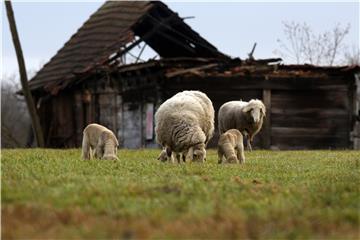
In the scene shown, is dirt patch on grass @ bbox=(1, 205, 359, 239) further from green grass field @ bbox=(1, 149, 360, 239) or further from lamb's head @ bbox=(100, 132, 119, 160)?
lamb's head @ bbox=(100, 132, 119, 160)

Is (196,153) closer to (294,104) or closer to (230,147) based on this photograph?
(230,147)

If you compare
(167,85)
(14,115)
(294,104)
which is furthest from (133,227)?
(14,115)

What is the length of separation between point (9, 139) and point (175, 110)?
1116 inches

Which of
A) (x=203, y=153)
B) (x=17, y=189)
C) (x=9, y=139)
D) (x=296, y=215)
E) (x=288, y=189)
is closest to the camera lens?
(x=296, y=215)

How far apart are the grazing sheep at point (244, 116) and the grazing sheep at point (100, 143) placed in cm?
758

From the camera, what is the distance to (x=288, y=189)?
8328mm

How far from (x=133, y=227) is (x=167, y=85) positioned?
22219 millimetres

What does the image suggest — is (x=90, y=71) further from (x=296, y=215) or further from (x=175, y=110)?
(x=296, y=215)

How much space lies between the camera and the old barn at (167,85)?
28016 mm

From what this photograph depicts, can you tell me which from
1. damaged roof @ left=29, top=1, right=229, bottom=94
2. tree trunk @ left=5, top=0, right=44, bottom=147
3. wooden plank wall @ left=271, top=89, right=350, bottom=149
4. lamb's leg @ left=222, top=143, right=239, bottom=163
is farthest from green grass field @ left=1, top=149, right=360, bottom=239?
tree trunk @ left=5, top=0, right=44, bottom=147

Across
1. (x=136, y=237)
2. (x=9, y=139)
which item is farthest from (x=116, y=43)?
(x=136, y=237)

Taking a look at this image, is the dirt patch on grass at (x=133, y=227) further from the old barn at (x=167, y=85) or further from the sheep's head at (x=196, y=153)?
the old barn at (x=167, y=85)

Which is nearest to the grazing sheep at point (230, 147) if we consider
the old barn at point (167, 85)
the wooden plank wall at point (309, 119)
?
the old barn at point (167, 85)

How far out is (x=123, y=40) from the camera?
30.8 metres
